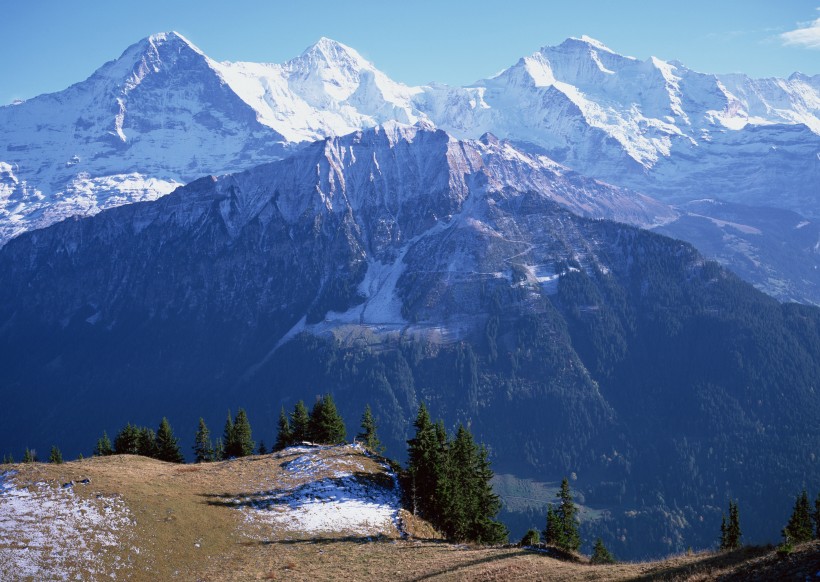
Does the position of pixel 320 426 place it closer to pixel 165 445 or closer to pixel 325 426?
pixel 325 426

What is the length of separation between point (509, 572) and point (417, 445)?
29.7 meters

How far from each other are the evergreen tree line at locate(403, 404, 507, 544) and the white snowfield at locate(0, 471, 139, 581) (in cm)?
3317

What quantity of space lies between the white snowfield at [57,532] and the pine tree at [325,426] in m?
45.9

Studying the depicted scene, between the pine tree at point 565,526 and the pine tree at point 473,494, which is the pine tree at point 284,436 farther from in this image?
the pine tree at point 565,526

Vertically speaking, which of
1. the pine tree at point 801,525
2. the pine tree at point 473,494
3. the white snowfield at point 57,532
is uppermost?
the white snowfield at point 57,532

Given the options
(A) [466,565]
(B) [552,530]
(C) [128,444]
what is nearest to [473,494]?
(B) [552,530]

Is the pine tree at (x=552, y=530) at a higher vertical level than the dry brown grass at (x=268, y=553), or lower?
lower

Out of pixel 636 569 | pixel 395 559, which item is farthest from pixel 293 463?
pixel 636 569

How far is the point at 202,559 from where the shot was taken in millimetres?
59969

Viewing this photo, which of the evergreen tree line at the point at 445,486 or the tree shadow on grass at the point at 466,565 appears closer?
the tree shadow on grass at the point at 466,565

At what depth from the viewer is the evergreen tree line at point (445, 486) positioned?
79.4m

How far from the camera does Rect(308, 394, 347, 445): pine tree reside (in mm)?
108625

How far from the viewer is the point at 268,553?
6281 centimetres

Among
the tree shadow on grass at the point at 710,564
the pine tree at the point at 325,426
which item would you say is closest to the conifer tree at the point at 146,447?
the pine tree at the point at 325,426
